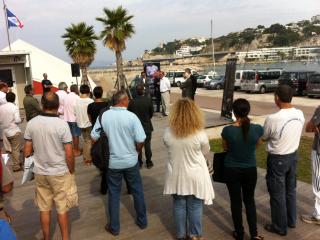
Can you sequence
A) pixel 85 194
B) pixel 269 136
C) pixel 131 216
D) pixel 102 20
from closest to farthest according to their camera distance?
pixel 269 136 < pixel 131 216 < pixel 85 194 < pixel 102 20

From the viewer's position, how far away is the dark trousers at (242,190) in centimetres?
398

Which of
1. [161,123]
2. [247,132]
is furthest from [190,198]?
[161,123]

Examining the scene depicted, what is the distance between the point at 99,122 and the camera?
4664 mm

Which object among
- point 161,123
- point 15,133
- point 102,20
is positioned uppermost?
point 102,20

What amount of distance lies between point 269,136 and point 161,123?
872 centimetres

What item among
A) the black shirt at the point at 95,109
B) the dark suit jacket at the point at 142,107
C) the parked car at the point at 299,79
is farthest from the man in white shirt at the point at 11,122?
the parked car at the point at 299,79

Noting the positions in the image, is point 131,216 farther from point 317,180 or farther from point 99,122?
point 317,180

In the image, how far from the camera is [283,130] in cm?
414

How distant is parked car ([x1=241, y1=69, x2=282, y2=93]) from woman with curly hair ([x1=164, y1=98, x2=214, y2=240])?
23.2 meters

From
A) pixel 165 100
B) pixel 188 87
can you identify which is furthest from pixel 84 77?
pixel 188 87

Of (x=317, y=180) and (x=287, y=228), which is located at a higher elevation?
(x=317, y=180)

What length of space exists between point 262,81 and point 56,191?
79.5ft

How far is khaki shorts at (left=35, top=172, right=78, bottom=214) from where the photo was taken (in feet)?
13.1

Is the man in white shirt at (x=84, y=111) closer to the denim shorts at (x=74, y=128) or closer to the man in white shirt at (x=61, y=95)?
the denim shorts at (x=74, y=128)
